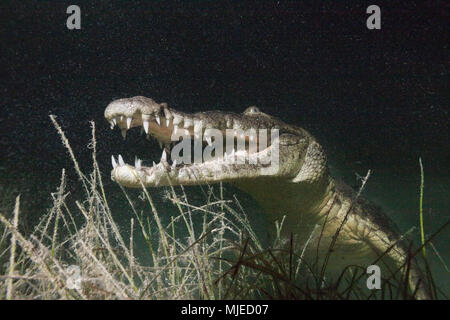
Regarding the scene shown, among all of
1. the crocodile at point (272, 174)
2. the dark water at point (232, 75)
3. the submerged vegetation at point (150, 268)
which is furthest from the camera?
the dark water at point (232, 75)

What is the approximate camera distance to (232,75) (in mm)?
12453

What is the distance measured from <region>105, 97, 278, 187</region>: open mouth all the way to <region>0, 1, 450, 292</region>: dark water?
7376 millimetres

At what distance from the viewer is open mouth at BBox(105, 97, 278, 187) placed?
241 centimetres

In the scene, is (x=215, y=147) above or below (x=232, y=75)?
below

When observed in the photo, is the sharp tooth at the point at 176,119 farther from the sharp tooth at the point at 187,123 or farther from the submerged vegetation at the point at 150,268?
the submerged vegetation at the point at 150,268

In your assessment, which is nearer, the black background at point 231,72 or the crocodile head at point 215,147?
the crocodile head at point 215,147

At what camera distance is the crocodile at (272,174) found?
8.40 feet

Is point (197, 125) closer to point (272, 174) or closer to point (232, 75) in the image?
point (272, 174)

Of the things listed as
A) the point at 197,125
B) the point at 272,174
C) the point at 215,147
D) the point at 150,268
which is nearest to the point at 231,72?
the point at 215,147

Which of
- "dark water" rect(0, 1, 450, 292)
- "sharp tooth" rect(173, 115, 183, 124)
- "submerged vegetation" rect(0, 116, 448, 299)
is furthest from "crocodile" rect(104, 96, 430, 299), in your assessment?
"dark water" rect(0, 1, 450, 292)

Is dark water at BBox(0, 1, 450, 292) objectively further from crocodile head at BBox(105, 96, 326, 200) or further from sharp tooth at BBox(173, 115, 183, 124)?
sharp tooth at BBox(173, 115, 183, 124)

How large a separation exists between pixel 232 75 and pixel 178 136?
32.8 ft

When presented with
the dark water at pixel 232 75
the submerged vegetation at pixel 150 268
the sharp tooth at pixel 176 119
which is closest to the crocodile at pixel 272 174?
the sharp tooth at pixel 176 119

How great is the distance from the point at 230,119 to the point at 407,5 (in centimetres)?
810
